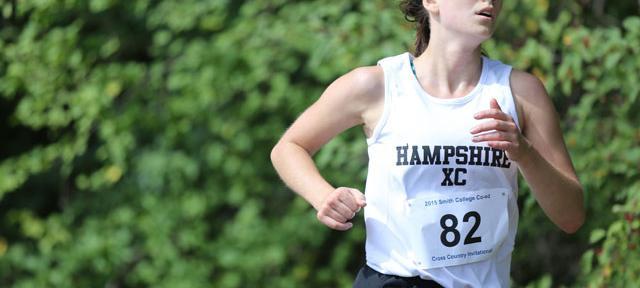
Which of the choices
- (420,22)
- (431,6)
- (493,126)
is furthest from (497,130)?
(420,22)

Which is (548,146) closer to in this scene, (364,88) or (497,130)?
(497,130)

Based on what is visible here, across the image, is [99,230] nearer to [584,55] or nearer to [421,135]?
[584,55]

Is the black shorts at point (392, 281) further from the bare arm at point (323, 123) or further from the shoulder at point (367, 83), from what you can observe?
the shoulder at point (367, 83)

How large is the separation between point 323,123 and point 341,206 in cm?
36

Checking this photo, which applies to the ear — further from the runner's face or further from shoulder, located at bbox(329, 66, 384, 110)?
shoulder, located at bbox(329, 66, 384, 110)

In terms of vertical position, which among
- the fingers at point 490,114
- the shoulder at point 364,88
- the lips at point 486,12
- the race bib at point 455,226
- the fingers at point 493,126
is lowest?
the race bib at point 455,226

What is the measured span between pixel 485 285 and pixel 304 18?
2.93 meters

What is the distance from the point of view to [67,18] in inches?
263

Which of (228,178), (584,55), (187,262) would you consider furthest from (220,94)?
(584,55)

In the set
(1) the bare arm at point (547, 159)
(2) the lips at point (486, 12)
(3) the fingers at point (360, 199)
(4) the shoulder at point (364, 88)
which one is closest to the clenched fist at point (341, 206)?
(3) the fingers at point (360, 199)

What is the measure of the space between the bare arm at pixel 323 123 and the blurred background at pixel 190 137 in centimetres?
206

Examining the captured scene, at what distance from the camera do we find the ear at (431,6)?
9.90ft

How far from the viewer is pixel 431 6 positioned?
3035 mm

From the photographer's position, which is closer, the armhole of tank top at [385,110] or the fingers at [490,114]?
the fingers at [490,114]
